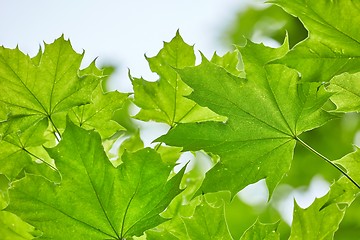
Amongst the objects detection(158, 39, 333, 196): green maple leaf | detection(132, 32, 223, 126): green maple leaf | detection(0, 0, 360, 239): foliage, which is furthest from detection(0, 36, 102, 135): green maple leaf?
detection(158, 39, 333, 196): green maple leaf

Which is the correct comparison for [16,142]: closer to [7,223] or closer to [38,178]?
[7,223]

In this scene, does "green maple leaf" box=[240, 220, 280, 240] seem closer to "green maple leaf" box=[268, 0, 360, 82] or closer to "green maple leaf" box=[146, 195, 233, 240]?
"green maple leaf" box=[146, 195, 233, 240]

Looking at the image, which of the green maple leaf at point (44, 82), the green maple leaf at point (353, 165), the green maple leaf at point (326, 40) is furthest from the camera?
the green maple leaf at point (44, 82)

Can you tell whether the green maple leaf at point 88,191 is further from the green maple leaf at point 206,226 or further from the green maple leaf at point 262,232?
the green maple leaf at point 262,232

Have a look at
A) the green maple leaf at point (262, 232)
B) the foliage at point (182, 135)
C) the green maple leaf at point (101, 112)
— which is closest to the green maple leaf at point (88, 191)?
the foliage at point (182, 135)

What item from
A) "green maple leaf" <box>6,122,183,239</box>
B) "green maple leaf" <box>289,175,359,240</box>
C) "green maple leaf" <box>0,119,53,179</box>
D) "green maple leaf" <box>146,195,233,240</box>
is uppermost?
"green maple leaf" <box>0,119,53,179</box>

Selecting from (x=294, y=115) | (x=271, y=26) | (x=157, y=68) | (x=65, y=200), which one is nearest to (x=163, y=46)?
(x=157, y=68)
